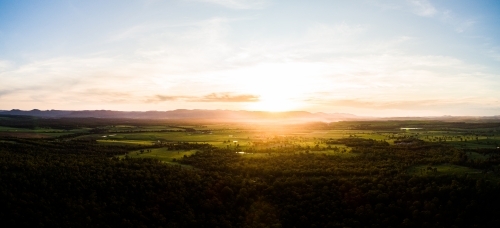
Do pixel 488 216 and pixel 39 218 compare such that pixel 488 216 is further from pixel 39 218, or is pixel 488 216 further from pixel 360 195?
pixel 39 218

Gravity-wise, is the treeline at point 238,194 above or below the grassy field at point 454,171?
below

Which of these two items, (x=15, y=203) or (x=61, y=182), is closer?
(x=15, y=203)

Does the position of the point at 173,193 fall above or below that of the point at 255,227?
above

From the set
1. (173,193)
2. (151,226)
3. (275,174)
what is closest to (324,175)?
(275,174)

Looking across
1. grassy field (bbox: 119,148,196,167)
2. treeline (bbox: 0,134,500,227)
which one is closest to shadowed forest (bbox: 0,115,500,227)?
treeline (bbox: 0,134,500,227)

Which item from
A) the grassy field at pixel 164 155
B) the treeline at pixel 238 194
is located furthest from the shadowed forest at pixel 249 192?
the grassy field at pixel 164 155

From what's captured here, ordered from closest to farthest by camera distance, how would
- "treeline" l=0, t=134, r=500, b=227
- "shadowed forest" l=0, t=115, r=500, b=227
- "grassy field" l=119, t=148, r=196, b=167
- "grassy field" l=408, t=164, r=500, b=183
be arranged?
"treeline" l=0, t=134, r=500, b=227
"shadowed forest" l=0, t=115, r=500, b=227
"grassy field" l=408, t=164, r=500, b=183
"grassy field" l=119, t=148, r=196, b=167

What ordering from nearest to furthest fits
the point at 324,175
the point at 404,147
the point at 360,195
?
the point at 360,195 → the point at 324,175 → the point at 404,147

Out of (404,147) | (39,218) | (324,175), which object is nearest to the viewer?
(39,218)

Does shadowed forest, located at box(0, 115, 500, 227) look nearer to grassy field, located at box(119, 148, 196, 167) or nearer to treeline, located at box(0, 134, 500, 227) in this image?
treeline, located at box(0, 134, 500, 227)

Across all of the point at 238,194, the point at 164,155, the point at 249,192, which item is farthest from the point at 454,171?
the point at 164,155

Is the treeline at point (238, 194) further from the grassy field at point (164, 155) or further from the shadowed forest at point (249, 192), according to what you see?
the grassy field at point (164, 155)
